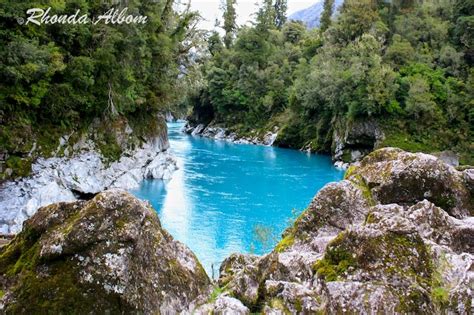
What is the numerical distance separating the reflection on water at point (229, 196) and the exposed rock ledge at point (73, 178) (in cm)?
154

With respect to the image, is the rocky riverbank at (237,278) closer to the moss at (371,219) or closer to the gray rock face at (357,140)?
the moss at (371,219)

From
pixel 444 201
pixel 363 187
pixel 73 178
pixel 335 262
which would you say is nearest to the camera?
pixel 335 262

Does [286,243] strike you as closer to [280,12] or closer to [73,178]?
[73,178]

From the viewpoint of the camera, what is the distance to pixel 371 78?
156 ft

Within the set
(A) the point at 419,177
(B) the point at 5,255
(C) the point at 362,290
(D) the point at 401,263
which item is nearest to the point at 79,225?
(B) the point at 5,255

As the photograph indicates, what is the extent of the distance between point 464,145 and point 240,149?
1089 inches

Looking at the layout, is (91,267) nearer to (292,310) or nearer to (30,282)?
(30,282)

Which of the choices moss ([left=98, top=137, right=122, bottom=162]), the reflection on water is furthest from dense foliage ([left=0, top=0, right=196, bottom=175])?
the reflection on water

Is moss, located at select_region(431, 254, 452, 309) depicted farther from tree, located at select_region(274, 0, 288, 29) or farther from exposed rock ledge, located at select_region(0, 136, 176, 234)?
tree, located at select_region(274, 0, 288, 29)

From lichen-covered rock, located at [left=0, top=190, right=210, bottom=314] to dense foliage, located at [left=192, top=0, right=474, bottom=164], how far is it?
4127 cm

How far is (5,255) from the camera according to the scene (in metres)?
6.11

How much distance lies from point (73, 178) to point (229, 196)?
420 inches

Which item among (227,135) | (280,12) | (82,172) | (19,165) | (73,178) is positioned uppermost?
(280,12)

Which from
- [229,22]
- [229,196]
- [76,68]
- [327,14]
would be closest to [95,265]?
[76,68]
